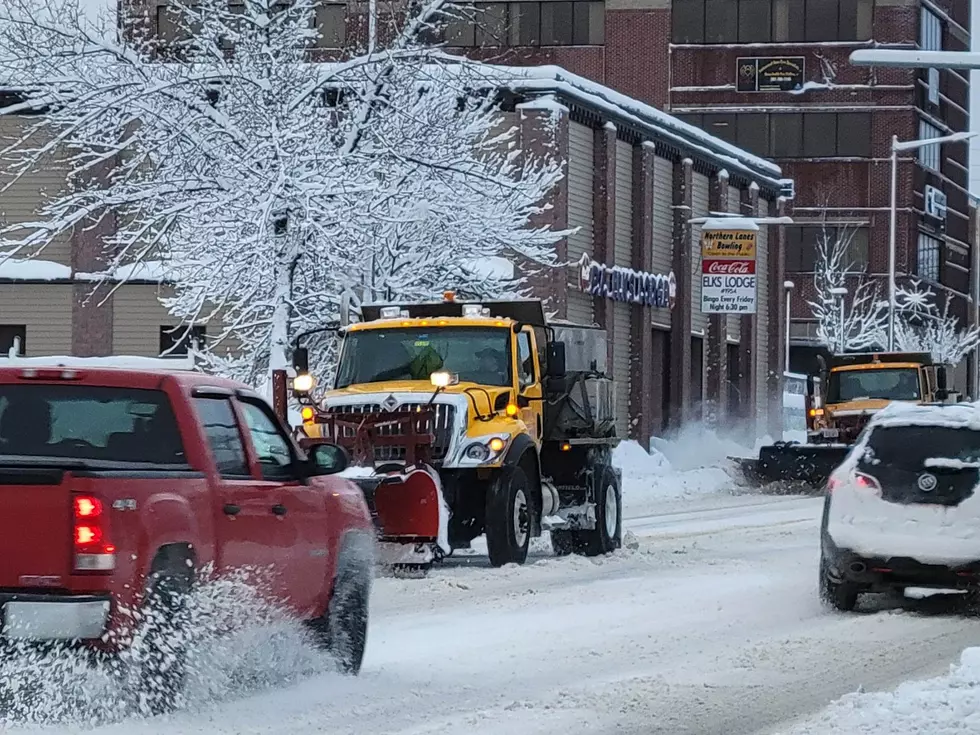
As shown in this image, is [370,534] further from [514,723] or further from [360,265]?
[360,265]

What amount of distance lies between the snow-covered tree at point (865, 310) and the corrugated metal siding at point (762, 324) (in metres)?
17.9

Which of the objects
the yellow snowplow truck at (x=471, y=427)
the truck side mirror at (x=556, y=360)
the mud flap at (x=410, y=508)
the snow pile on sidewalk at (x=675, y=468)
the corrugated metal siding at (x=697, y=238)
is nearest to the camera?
the mud flap at (x=410, y=508)

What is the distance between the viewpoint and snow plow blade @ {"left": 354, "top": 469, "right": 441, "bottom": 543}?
1748 cm

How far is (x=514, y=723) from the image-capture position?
9.73m

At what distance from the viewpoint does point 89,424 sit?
9664mm

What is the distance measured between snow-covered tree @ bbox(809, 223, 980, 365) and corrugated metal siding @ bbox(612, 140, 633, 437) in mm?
33080

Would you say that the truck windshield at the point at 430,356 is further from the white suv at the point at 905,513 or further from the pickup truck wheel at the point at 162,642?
the pickup truck wheel at the point at 162,642

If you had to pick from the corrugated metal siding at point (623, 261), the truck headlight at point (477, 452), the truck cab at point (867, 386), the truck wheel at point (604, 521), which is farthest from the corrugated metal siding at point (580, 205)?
the truck headlight at point (477, 452)

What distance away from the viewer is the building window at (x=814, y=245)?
90.2 metres

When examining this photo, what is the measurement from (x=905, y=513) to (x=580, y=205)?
Result: 3087 centimetres

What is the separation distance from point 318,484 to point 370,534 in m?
0.76

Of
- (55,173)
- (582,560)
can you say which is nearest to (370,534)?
(582,560)

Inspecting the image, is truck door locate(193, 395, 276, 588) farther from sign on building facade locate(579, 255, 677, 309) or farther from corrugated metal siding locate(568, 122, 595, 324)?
sign on building facade locate(579, 255, 677, 309)

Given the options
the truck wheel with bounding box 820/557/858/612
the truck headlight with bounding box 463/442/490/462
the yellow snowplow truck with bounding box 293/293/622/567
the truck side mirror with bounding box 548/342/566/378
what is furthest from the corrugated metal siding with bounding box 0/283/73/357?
the truck wheel with bounding box 820/557/858/612
